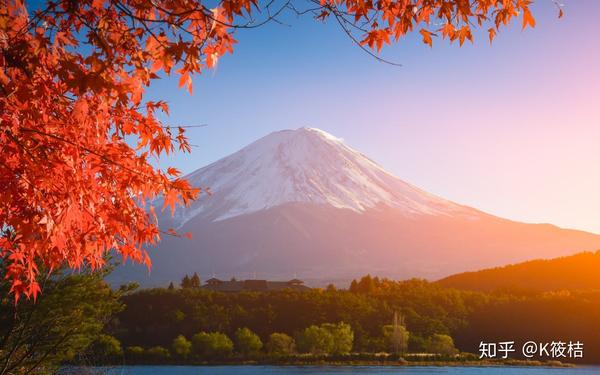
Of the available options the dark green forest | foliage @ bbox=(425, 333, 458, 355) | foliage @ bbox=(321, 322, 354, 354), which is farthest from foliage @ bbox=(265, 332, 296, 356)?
foliage @ bbox=(425, 333, 458, 355)

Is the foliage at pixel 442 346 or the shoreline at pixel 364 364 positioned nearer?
the shoreline at pixel 364 364

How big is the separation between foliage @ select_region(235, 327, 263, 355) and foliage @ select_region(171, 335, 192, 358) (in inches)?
246

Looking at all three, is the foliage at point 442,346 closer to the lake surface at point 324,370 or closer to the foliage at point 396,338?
the foliage at point 396,338

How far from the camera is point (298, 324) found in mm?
87000

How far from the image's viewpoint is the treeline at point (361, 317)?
8362cm

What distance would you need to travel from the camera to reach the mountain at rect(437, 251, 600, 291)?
442 ft

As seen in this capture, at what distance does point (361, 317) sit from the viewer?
8725cm

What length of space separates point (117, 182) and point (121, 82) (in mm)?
1433

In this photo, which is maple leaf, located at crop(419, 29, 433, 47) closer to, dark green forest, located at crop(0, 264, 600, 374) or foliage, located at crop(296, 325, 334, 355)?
dark green forest, located at crop(0, 264, 600, 374)

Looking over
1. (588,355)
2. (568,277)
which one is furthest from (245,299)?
(568,277)

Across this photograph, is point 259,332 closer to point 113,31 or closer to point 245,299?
point 245,299

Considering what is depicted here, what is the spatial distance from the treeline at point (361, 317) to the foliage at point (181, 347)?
6.06m

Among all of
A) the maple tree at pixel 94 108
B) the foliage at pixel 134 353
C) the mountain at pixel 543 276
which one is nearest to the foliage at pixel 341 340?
the foliage at pixel 134 353

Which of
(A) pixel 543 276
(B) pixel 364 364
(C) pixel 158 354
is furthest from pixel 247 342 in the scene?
(A) pixel 543 276
